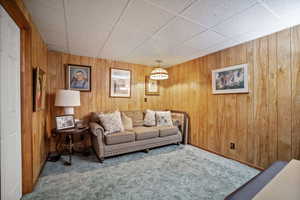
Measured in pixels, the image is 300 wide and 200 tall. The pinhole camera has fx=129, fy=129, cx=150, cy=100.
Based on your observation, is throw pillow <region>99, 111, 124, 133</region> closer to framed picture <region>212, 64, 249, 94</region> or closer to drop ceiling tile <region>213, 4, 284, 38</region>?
framed picture <region>212, 64, 249, 94</region>

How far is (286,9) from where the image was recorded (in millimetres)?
1597

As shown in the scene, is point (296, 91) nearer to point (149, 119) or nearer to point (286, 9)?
point (286, 9)

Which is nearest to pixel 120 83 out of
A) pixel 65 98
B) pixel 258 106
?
pixel 65 98

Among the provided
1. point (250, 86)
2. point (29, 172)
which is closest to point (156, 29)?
point (250, 86)

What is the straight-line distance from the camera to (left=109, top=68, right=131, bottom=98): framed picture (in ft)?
12.0

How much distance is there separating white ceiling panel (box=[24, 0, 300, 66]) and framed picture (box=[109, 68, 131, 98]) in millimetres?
900

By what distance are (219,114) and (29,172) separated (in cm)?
342

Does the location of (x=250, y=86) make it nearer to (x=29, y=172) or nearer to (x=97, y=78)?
(x=97, y=78)

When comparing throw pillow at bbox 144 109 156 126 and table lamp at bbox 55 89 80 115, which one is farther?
throw pillow at bbox 144 109 156 126

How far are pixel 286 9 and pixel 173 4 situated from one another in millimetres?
1413

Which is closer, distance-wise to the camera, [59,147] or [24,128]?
[24,128]

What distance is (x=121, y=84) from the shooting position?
3.78m

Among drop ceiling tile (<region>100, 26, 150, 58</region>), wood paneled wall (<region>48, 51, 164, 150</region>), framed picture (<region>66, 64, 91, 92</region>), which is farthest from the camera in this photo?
framed picture (<region>66, 64, 91, 92</region>)

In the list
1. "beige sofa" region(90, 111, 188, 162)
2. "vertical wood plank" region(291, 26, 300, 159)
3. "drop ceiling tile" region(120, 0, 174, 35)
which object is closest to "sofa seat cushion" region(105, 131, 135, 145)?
"beige sofa" region(90, 111, 188, 162)
